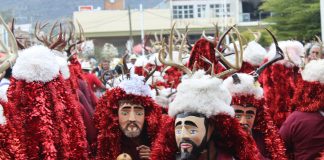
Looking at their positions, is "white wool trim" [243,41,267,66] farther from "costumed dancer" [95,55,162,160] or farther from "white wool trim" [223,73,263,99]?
"white wool trim" [223,73,263,99]

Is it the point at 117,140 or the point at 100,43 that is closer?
the point at 117,140

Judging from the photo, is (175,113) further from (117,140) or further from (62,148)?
(117,140)

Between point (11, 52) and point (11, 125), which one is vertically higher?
point (11, 52)

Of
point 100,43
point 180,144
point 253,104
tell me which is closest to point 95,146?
point 253,104

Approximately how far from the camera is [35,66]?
672cm

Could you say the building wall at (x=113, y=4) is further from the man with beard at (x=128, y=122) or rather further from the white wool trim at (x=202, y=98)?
the white wool trim at (x=202, y=98)

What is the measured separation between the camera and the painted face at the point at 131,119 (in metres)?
7.71

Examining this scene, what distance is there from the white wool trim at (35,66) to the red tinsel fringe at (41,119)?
0.05 meters

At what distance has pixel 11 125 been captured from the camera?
21.6 ft

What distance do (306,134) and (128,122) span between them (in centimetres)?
183

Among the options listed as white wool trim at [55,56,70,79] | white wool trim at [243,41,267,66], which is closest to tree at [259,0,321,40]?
white wool trim at [243,41,267,66]

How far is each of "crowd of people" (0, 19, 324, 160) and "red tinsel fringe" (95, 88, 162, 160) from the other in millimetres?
10

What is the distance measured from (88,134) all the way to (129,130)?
0.62 m

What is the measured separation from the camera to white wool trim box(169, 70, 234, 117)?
5.94 metres
